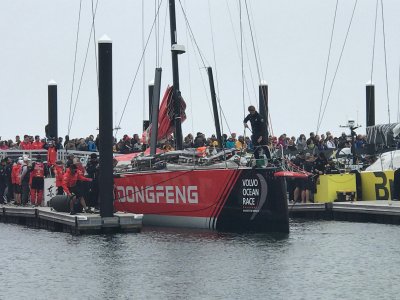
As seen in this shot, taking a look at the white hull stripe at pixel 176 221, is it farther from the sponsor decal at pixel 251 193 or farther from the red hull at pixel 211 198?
the sponsor decal at pixel 251 193

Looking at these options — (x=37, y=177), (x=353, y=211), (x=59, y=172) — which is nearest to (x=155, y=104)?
(x=59, y=172)

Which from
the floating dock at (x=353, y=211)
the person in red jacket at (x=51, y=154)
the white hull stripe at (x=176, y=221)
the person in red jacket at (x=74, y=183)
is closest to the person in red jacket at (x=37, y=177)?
the person in red jacket at (x=51, y=154)

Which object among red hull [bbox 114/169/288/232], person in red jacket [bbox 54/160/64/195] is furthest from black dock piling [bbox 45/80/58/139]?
red hull [bbox 114/169/288/232]

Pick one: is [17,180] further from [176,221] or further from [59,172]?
[176,221]

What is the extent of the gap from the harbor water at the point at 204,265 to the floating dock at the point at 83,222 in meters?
0.25

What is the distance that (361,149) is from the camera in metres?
44.7

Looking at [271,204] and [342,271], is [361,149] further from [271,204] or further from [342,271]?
[342,271]

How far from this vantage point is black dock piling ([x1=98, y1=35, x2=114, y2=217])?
31.8 metres

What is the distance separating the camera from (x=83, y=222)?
1241 inches

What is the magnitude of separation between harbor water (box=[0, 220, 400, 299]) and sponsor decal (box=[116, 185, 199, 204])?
0.89 m

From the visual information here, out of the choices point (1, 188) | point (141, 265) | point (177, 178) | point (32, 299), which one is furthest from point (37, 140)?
point (32, 299)

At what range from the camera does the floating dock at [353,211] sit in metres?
35.2

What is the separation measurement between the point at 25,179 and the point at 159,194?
653 cm

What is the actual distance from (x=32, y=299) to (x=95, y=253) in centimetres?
638
